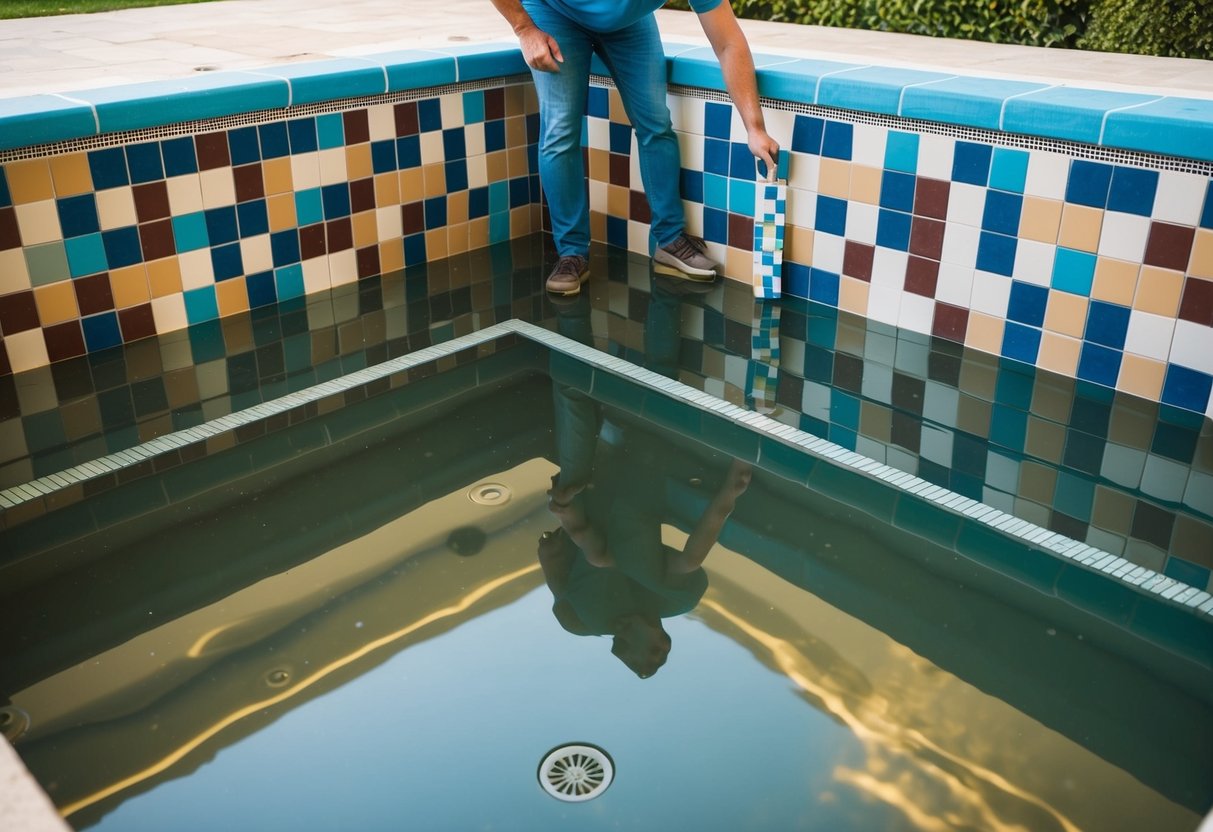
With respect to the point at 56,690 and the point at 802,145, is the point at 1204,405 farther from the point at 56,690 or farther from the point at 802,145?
the point at 56,690

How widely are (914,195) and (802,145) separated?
1.24 ft

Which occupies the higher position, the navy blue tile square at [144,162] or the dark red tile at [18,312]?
the navy blue tile square at [144,162]

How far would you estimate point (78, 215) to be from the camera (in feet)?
9.12

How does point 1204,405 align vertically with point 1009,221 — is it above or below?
below

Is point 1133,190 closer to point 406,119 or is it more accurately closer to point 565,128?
point 565,128

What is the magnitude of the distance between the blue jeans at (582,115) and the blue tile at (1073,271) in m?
1.18

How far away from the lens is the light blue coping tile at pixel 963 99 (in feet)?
8.92

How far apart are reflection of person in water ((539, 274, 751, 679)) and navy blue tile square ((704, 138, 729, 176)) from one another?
108 centimetres

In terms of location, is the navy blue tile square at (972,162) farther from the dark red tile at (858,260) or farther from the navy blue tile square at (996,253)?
the dark red tile at (858,260)

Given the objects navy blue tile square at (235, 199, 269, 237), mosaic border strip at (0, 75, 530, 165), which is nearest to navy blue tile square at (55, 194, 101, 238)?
mosaic border strip at (0, 75, 530, 165)

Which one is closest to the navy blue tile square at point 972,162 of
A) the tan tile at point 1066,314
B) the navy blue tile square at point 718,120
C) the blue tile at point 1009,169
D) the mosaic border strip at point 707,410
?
the blue tile at point 1009,169

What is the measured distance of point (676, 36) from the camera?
417cm

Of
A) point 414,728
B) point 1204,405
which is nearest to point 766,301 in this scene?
point 1204,405

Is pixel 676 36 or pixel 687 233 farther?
pixel 676 36
